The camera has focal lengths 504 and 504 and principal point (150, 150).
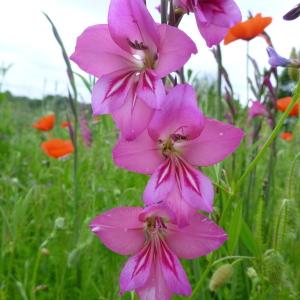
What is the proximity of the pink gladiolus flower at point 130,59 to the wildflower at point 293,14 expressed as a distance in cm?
28

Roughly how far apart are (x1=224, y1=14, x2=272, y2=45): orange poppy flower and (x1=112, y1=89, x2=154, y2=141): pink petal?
4.20 ft

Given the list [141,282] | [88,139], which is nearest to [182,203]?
[141,282]

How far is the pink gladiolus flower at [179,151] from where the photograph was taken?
753 mm

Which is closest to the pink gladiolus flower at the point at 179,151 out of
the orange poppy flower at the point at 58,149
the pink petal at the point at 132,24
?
the pink petal at the point at 132,24

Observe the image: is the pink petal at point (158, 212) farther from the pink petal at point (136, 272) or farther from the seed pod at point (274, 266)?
the seed pod at point (274, 266)

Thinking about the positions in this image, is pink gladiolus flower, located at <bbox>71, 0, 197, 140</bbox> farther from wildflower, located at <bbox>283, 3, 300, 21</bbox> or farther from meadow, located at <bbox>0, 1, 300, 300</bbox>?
wildflower, located at <bbox>283, 3, 300, 21</bbox>

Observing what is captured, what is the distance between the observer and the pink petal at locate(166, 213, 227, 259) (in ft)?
2.75

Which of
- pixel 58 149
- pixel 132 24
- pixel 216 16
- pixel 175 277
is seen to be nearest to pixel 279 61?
pixel 216 16

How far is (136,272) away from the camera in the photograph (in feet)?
2.80

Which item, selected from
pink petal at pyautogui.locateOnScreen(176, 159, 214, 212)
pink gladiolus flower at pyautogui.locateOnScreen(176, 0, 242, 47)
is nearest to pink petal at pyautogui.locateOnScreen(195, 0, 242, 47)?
pink gladiolus flower at pyautogui.locateOnScreen(176, 0, 242, 47)

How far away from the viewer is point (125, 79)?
2.71 feet

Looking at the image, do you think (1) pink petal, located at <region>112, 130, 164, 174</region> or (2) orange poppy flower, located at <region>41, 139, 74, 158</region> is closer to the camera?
(1) pink petal, located at <region>112, 130, 164, 174</region>

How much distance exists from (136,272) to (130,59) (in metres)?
0.36

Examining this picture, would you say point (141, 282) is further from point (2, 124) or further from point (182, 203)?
point (2, 124)
